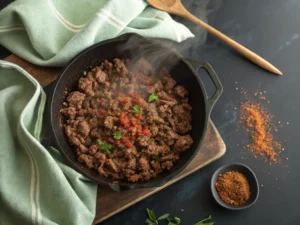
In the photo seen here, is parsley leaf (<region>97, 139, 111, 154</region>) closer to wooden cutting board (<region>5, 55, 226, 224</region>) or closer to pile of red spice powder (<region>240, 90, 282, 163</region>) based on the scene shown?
wooden cutting board (<region>5, 55, 226, 224</region>)

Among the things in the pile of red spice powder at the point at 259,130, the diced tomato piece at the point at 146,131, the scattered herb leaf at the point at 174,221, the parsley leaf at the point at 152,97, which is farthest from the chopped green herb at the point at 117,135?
the pile of red spice powder at the point at 259,130

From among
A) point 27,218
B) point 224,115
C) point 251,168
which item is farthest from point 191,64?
point 27,218

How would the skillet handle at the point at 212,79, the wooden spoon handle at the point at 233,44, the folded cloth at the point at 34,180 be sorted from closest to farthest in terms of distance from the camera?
the folded cloth at the point at 34,180 < the skillet handle at the point at 212,79 < the wooden spoon handle at the point at 233,44

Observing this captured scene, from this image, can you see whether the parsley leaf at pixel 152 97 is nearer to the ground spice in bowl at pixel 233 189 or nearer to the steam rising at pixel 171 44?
the steam rising at pixel 171 44

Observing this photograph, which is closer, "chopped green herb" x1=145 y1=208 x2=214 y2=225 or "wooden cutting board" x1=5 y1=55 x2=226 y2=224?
"wooden cutting board" x1=5 y1=55 x2=226 y2=224

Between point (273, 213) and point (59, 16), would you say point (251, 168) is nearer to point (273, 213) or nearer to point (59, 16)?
point (273, 213)

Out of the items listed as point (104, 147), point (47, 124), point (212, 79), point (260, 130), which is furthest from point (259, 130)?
point (47, 124)

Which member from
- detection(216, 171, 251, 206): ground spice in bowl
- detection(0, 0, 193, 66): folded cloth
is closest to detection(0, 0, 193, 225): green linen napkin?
detection(0, 0, 193, 66): folded cloth
